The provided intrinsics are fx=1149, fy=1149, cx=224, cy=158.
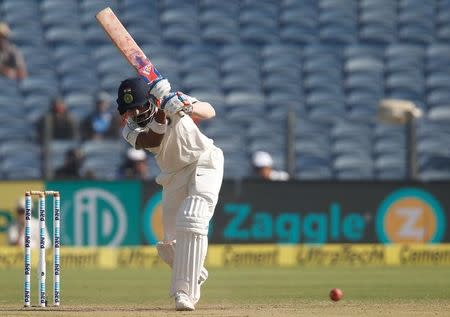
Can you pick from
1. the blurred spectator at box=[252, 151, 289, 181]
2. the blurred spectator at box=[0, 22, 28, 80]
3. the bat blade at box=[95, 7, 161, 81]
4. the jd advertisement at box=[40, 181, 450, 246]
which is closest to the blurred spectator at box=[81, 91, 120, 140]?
the jd advertisement at box=[40, 181, 450, 246]

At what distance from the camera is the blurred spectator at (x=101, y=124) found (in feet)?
38.0

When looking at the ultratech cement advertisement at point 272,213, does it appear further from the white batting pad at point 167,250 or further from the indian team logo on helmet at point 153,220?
the white batting pad at point 167,250

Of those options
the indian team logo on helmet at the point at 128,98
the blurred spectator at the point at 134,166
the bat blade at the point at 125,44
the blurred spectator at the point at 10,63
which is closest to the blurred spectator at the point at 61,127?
the blurred spectator at the point at 134,166

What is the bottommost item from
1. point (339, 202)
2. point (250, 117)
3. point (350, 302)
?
point (350, 302)

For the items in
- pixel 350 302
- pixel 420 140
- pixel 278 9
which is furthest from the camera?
pixel 278 9

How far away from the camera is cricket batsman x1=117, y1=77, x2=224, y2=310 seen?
19.5ft

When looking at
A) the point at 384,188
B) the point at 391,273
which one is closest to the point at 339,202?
the point at 384,188

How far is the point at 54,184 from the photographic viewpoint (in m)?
11.2

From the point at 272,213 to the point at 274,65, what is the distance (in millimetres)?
3322

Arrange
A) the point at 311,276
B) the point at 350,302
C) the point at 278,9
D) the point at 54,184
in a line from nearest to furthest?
the point at 350,302 → the point at 311,276 → the point at 54,184 → the point at 278,9

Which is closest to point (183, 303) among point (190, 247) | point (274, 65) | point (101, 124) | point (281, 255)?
point (190, 247)

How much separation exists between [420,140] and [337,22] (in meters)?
2.59

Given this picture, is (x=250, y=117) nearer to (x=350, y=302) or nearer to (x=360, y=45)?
(x=360, y=45)

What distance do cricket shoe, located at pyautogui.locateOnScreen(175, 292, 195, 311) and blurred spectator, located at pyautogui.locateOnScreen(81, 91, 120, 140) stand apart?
5.81 metres
